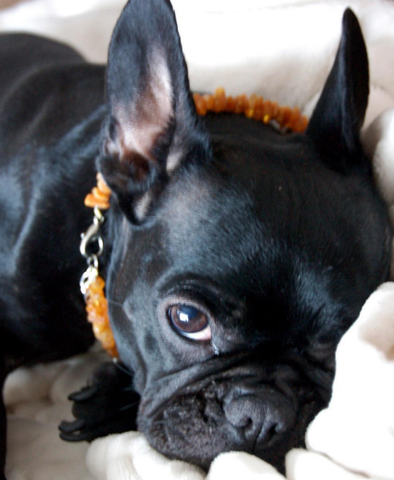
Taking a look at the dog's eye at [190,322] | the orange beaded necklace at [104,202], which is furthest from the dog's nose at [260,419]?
the orange beaded necklace at [104,202]

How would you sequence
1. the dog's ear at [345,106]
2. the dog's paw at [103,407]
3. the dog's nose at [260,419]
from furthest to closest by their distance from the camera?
the dog's paw at [103,407]
the dog's ear at [345,106]
the dog's nose at [260,419]

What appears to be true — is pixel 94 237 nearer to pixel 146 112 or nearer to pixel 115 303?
pixel 115 303

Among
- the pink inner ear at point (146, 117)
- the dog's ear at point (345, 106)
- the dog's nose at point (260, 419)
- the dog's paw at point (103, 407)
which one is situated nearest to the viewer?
the dog's nose at point (260, 419)

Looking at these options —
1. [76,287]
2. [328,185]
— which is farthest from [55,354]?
[328,185]

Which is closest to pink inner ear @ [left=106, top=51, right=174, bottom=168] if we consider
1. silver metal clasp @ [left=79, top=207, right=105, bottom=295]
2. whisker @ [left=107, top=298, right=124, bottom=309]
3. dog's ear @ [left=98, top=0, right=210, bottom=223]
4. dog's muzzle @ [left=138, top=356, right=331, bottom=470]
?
dog's ear @ [left=98, top=0, right=210, bottom=223]

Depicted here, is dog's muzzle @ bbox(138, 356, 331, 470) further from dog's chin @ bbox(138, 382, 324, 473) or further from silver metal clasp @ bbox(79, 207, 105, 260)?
silver metal clasp @ bbox(79, 207, 105, 260)

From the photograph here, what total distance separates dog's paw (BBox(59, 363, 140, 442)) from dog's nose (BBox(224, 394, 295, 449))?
51 cm

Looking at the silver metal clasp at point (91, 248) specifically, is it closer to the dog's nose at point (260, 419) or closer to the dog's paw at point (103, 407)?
the dog's paw at point (103, 407)

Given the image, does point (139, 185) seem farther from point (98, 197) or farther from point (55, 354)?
point (55, 354)

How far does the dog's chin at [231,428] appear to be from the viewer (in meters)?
1.17

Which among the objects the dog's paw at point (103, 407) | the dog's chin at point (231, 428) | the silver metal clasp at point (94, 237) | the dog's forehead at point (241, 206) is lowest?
the dog's paw at point (103, 407)

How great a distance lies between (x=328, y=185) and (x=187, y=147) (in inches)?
13.8

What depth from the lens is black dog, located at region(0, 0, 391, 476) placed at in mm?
1190

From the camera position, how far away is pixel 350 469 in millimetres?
979
